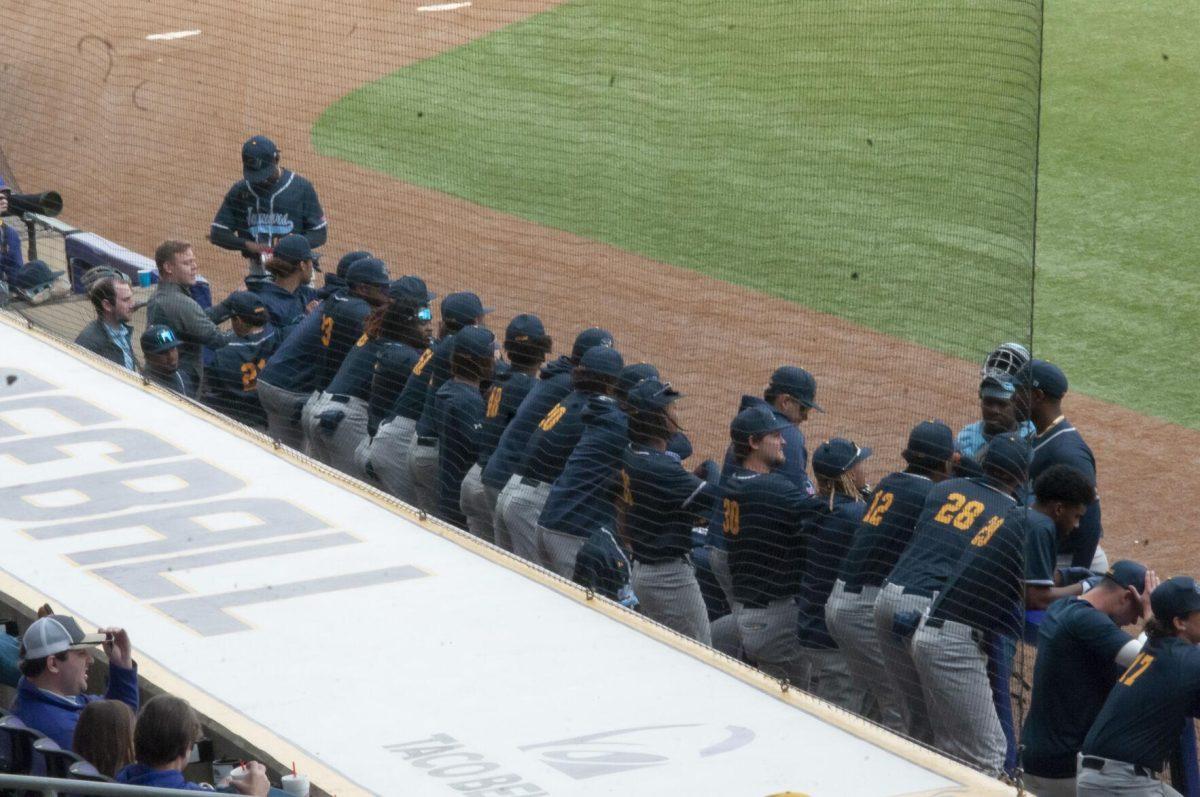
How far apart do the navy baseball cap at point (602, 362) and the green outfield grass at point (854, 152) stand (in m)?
3.32

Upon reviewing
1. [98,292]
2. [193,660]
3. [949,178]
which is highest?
[949,178]

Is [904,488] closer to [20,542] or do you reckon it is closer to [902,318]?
[20,542]

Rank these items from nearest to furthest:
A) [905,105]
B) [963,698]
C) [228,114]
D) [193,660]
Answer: [193,660] → [963,698] → [905,105] → [228,114]

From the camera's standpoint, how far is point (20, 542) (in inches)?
214

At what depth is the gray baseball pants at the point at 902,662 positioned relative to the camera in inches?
206

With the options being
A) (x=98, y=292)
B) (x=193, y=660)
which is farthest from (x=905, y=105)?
(x=193, y=660)

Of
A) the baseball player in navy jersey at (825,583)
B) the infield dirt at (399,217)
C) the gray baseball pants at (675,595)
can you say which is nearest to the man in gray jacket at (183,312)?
the infield dirt at (399,217)

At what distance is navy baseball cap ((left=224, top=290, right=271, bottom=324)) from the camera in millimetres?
7391

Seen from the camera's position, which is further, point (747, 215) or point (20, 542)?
point (747, 215)

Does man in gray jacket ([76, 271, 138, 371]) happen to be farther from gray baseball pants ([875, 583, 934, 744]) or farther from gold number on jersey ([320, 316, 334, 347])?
gray baseball pants ([875, 583, 934, 744])

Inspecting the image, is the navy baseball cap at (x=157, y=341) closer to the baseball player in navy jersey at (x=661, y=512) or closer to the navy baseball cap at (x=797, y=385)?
the baseball player in navy jersey at (x=661, y=512)

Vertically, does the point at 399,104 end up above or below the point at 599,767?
above

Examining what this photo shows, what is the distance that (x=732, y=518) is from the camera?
5656 millimetres

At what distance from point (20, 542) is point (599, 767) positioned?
7.49 ft
